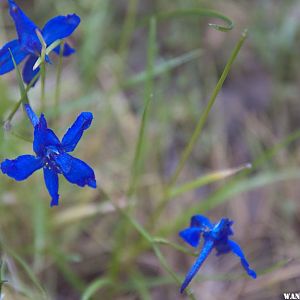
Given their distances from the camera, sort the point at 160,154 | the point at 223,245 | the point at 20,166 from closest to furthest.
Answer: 1. the point at 20,166
2. the point at 223,245
3. the point at 160,154

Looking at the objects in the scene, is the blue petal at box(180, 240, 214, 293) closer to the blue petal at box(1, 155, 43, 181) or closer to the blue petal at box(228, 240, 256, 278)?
the blue petal at box(228, 240, 256, 278)

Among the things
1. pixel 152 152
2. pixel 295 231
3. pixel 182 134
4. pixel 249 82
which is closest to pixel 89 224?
pixel 152 152

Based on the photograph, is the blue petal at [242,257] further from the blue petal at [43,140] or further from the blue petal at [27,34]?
the blue petal at [27,34]

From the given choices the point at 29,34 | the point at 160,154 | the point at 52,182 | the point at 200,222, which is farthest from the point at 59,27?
the point at 160,154

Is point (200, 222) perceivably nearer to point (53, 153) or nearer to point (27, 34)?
point (53, 153)

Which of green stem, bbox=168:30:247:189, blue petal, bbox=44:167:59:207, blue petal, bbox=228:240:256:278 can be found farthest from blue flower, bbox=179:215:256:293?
blue petal, bbox=44:167:59:207

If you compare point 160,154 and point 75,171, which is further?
point 160,154

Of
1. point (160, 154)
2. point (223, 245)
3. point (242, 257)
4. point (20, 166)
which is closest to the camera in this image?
point (20, 166)
